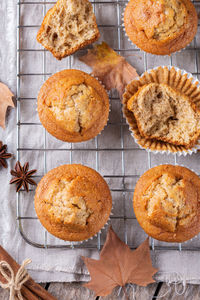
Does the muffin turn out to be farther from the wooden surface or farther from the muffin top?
the wooden surface

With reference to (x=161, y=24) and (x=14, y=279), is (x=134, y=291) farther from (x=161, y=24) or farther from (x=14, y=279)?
(x=161, y=24)

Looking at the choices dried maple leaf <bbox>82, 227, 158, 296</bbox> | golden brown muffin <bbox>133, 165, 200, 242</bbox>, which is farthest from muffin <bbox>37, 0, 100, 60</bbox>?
dried maple leaf <bbox>82, 227, 158, 296</bbox>

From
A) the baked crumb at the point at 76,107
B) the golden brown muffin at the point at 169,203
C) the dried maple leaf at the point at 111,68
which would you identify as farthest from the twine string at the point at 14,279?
the dried maple leaf at the point at 111,68

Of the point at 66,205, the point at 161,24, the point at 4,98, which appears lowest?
the point at 66,205

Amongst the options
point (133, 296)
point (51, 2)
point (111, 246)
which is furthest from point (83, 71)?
point (133, 296)

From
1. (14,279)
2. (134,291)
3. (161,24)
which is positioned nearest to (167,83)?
(161,24)

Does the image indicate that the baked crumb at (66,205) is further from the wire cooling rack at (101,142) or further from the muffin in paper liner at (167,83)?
the muffin in paper liner at (167,83)
